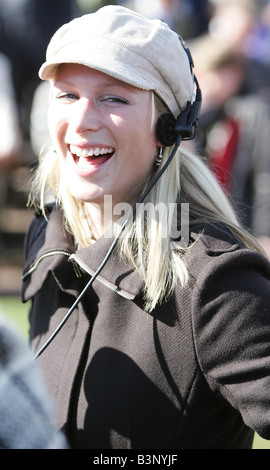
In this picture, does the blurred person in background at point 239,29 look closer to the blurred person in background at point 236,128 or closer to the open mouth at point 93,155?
the blurred person in background at point 236,128

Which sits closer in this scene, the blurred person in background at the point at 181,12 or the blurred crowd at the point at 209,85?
the blurred crowd at the point at 209,85

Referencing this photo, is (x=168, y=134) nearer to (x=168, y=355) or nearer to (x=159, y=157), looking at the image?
(x=159, y=157)

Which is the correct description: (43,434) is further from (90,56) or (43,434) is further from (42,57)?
(42,57)

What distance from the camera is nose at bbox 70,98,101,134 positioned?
2.12m

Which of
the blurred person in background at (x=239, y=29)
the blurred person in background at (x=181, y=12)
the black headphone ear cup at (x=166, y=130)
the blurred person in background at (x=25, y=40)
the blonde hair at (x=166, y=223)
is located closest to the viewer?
the blonde hair at (x=166, y=223)

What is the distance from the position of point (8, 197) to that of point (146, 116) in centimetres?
526

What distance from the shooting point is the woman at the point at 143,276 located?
6.43ft

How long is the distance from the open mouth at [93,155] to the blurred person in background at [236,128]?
9.17 ft

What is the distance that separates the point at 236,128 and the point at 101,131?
308cm

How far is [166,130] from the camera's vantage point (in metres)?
2.18

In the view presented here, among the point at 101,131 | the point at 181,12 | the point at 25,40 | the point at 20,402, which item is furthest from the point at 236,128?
the point at 20,402

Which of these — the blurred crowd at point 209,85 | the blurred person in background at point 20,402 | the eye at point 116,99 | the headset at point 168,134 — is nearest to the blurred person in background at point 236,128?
the blurred crowd at point 209,85

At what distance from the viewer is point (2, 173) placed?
7.04 meters

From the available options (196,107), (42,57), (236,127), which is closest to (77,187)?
(196,107)
